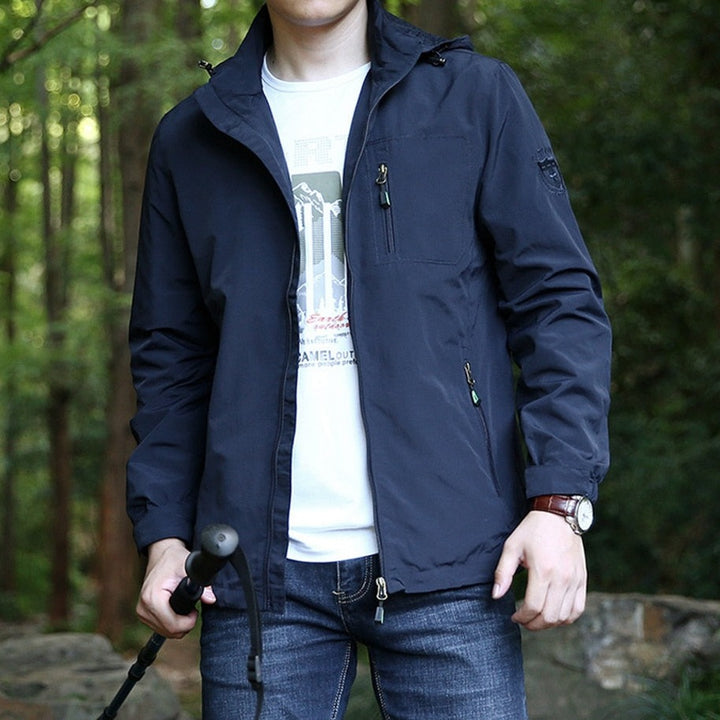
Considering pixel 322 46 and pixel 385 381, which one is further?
pixel 322 46

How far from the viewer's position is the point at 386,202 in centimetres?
196

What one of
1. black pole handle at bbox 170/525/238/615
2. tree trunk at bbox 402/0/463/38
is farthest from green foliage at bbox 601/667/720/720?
tree trunk at bbox 402/0/463/38

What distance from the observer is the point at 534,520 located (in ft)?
5.98

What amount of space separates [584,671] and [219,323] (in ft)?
10.9

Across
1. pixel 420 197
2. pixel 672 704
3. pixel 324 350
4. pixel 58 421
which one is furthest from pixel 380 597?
pixel 58 421

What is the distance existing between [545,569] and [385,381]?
0.37 m

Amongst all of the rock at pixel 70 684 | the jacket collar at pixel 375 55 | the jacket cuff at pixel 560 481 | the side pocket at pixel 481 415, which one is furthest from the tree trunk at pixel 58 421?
the jacket cuff at pixel 560 481

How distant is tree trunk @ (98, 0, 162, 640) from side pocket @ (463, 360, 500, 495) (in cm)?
631

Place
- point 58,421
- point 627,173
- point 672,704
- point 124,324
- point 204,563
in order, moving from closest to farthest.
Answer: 1. point 204,563
2. point 672,704
3. point 627,173
4. point 124,324
5. point 58,421

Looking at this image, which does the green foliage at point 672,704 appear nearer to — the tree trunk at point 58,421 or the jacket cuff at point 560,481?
the jacket cuff at point 560,481

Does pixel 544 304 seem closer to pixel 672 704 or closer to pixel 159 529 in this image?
pixel 159 529

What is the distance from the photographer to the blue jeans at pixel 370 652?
6.15ft

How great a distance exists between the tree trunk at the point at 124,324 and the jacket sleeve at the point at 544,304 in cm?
618

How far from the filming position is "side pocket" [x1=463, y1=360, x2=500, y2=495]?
193 cm
